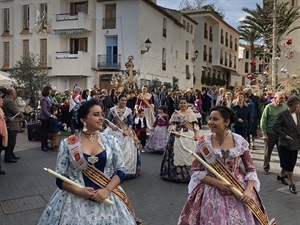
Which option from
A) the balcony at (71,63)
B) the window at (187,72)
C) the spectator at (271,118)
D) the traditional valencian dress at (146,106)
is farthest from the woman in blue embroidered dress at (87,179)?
the window at (187,72)

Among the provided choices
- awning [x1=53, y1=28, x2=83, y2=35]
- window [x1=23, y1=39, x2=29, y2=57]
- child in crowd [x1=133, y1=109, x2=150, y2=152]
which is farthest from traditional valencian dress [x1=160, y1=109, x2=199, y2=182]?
window [x1=23, y1=39, x2=29, y2=57]

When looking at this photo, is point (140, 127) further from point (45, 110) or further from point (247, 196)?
point (247, 196)

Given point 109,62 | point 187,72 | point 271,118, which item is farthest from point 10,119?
point 187,72

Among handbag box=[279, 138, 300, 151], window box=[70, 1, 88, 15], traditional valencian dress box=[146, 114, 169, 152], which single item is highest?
window box=[70, 1, 88, 15]

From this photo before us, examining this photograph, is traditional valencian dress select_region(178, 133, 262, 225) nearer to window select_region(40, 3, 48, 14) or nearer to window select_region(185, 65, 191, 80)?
window select_region(40, 3, 48, 14)

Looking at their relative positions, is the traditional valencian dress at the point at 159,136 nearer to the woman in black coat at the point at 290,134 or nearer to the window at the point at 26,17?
the woman in black coat at the point at 290,134

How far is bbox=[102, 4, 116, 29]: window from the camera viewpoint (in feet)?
95.3

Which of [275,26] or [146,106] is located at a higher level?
[275,26]

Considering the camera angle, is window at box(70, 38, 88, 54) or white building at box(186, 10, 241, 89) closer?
window at box(70, 38, 88, 54)

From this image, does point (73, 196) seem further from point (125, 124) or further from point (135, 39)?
point (135, 39)

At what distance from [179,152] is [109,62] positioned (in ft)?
72.4

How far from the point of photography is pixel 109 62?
1145 inches

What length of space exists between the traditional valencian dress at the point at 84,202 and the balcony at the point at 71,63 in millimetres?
25790

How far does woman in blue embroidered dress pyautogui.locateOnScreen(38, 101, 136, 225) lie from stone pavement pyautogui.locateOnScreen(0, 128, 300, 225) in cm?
211
